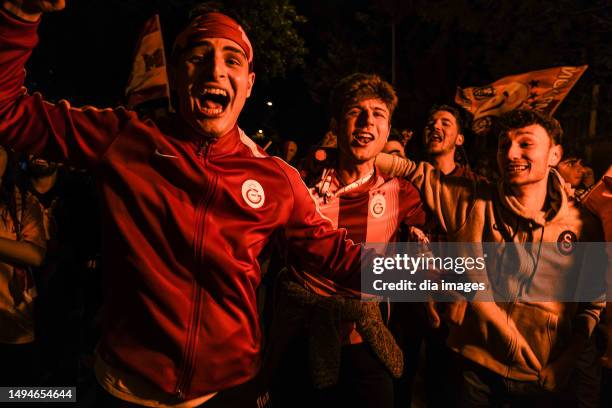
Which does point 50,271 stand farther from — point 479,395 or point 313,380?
point 479,395

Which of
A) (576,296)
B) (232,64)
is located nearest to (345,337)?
(576,296)

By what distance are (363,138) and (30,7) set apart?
6.24ft

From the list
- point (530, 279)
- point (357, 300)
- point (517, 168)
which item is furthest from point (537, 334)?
point (357, 300)

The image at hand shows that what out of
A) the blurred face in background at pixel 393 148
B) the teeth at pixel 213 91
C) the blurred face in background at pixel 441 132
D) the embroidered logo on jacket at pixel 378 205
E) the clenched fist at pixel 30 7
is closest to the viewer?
the clenched fist at pixel 30 7

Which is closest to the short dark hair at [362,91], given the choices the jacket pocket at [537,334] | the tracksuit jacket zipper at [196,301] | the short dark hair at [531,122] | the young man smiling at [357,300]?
the young man smiling at [357,300]

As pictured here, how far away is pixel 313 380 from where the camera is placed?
3006 mm

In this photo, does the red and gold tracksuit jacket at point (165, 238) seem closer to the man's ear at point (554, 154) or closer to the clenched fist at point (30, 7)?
the clenched fist at point (30, 7)

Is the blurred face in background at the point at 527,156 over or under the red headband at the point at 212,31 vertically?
under

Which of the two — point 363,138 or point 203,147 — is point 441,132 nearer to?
point 363,138

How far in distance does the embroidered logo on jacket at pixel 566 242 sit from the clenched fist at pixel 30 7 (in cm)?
294

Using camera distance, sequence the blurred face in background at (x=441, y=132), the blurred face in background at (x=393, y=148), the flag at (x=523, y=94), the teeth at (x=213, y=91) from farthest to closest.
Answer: the blurred face in background at (x=393, y=148) < the blurred face in background at (x=441, y=132) < the flag at (x=523, y=94) < the teeth at (x=213, y=91)

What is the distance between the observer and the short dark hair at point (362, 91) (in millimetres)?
3227

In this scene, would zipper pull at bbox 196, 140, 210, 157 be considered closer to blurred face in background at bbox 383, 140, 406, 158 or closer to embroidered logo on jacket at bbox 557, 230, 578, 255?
embroidered logo on jacket at bbox 557, 230, 578, 255

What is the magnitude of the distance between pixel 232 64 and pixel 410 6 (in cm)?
1176
